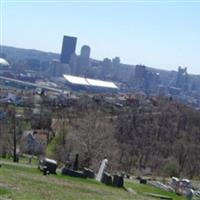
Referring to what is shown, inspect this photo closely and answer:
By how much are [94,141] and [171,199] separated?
1698 centimetres

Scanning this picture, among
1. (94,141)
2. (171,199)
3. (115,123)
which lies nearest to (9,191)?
(171,199)

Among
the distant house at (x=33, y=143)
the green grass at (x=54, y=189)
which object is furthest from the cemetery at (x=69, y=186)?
the distant house at (x=33, y=143)

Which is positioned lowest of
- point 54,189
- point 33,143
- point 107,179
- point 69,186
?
point 33,143

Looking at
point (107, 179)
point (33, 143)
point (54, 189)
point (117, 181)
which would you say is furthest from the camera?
point (33, 143)

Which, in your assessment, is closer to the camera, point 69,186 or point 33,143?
point 69,186

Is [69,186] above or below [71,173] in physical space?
above

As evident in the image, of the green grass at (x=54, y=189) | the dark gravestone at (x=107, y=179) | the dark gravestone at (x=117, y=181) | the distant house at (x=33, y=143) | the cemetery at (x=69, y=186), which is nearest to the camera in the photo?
the green grass at (x=54, y=189)

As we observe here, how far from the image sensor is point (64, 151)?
122 feet

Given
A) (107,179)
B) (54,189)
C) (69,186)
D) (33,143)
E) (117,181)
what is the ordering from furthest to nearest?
(33,143) → (107,179) → (117,181) → (69,186) → (54,189)

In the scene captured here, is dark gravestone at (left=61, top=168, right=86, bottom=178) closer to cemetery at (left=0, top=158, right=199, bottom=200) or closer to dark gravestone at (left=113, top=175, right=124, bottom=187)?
cemetery at (left=0, top=158, right=199, bottom=200)

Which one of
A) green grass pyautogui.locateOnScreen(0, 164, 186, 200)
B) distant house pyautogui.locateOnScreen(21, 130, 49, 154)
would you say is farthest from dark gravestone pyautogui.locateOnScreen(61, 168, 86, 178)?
distant house pyautogui.locateOnScreen(21, 130, 49, 154)

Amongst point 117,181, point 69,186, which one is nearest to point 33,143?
point 117,181

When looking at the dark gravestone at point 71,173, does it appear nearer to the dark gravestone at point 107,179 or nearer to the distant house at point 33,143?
the dark gravestone at point 107,179

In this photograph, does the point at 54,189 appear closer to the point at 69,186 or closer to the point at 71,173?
the point at 69,186
